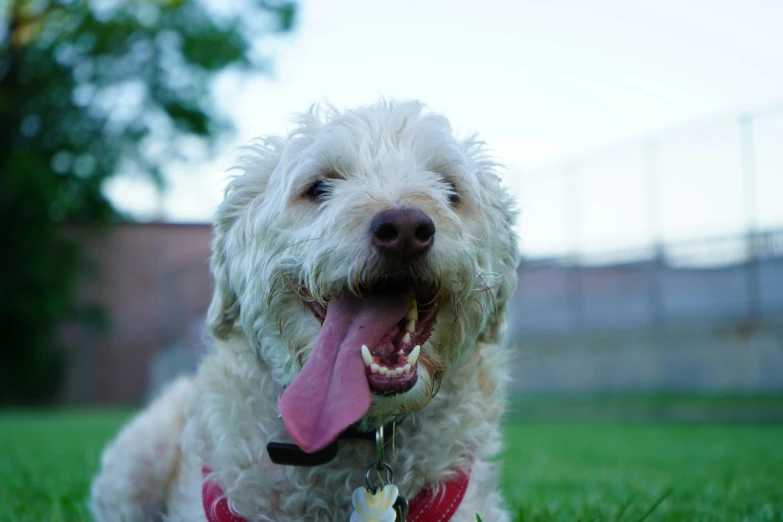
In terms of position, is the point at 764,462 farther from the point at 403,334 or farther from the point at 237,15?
the point at 237,15

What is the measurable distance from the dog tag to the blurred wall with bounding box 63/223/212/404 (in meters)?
24.0

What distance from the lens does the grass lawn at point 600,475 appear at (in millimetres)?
3902

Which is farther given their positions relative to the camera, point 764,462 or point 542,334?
point 542,334

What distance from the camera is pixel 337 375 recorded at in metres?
2.56

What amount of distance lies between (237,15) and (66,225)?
31.7 feet

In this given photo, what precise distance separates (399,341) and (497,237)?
82cm

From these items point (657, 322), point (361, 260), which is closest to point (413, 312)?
point (361, 260)

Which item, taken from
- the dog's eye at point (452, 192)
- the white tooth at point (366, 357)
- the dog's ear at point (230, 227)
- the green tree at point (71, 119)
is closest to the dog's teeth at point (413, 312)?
the white tooth at point (366, 357)

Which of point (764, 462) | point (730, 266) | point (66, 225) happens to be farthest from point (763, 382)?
point (66, 225)

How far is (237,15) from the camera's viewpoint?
93.4 feet

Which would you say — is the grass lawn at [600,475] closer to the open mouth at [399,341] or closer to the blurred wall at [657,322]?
the open mouth at [399,341]

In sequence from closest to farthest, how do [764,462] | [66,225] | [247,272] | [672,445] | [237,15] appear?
[247,272] < [764,462] < [672,445] < [66,225] < [237,15]

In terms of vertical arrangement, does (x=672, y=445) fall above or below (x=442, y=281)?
below

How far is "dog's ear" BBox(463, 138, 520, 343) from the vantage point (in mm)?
3256
